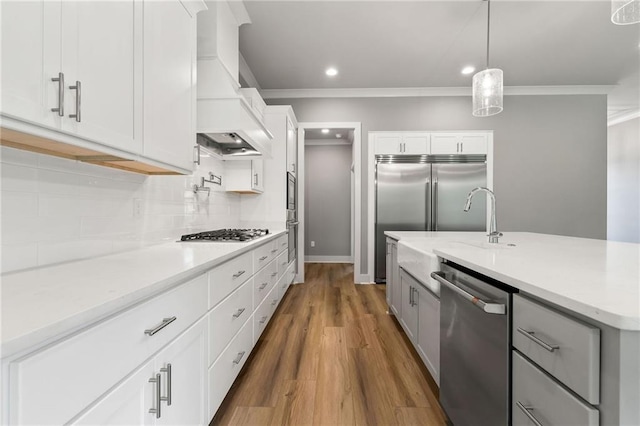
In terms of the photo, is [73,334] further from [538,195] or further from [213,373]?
[538,195]

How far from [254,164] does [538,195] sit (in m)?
4.37

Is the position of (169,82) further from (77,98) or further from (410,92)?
(410,92)

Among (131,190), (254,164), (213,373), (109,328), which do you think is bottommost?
(213,373)

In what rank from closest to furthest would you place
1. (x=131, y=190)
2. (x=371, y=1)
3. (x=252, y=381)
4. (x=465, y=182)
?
1. (x=131, y=190)
2. (x=252, y=381)
3. (x=371, y=1)
4. (x=465, y=182)

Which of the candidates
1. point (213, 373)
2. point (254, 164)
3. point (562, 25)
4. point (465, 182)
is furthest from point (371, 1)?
point (213, 373)

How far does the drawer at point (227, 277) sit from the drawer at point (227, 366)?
12.0 inches

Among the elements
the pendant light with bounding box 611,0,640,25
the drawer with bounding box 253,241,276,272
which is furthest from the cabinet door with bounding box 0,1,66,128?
the pendant light with bounding box 611,0,640,25

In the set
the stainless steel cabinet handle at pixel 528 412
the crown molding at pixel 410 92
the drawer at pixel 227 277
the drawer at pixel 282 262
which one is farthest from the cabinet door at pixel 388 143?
the stainless steel cabinet handle at pixel 528 412

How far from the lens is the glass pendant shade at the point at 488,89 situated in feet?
7.92

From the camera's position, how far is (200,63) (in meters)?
2.04

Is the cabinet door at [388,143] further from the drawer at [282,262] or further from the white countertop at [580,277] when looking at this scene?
the white countertop at [580,277]

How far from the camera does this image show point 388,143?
14.0ft

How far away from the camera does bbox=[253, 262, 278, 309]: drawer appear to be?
6.62ft

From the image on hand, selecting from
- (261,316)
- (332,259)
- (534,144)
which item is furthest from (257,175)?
(534,144)
